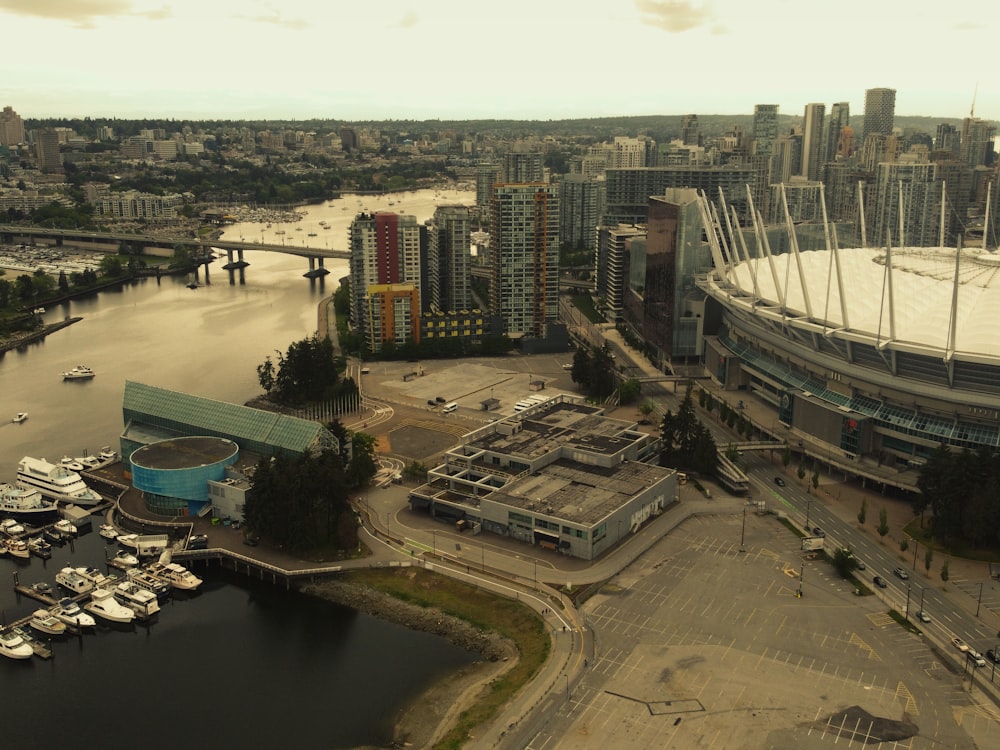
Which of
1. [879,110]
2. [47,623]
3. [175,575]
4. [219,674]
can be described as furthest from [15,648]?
[879,110]

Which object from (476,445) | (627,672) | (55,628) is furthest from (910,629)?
(55,628)

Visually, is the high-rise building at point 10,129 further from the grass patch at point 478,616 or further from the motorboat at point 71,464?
the grass patch at point 478,616

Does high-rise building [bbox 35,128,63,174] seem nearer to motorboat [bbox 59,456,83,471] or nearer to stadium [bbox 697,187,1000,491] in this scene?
motorboat [bbox 59,456,83,471]

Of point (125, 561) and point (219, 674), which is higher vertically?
point (125, 561)

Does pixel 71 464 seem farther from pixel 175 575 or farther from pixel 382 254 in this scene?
pixel 382 254

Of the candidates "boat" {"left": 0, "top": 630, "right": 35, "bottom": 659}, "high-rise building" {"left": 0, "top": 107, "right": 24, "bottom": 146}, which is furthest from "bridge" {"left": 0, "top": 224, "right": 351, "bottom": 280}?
"high-rise building" {"left": 0, "top": 107, "right": 24, "bottom": 146}
